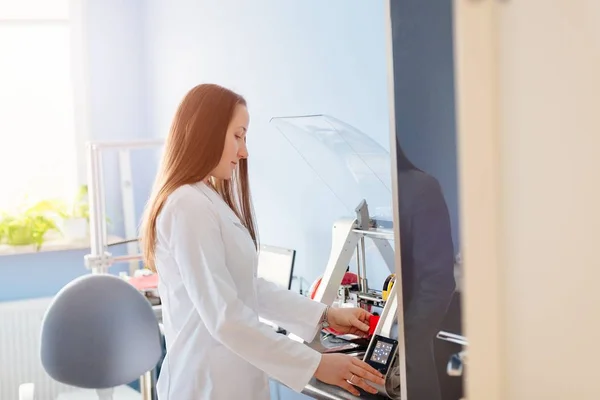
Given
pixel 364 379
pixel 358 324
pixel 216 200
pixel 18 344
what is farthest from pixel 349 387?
pixel 18 344

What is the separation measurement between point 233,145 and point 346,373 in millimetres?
536

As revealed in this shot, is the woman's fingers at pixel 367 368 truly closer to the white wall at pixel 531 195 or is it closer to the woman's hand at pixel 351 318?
the woman's hand at pixel 351 318

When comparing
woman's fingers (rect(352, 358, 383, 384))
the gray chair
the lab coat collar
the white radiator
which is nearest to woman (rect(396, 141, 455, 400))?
woman's fingers (rect(352, 358, 383, 384))

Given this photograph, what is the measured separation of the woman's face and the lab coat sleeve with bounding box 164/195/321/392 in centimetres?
12

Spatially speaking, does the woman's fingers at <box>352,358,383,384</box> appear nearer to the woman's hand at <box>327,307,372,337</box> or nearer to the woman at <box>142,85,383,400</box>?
the woman at <box>142,85,383,400</box>

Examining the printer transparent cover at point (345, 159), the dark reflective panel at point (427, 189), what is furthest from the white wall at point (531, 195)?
the printer transparent cover at point (345, 159)

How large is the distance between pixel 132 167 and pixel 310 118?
185 centimetres

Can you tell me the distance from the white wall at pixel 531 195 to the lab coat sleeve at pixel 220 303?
1091 mm

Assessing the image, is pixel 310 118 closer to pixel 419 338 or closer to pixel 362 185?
pixel 362 185

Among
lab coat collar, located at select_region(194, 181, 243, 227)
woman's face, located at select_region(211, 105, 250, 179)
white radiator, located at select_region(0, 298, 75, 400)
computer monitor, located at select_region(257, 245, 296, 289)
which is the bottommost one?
white radiator, located at select_region(0, 298, 75, 400)

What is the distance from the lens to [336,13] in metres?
2.52

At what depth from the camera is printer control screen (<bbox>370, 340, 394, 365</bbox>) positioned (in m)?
1.75

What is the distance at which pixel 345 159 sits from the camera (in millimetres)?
2244

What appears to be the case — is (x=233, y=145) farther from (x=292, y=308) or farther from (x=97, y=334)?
(x=97, y=334)
